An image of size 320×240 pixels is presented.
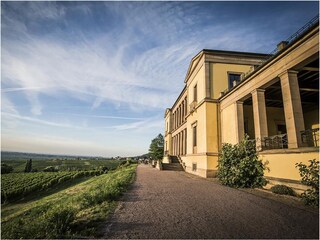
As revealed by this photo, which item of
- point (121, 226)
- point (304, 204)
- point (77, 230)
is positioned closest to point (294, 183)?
point (304, 204)

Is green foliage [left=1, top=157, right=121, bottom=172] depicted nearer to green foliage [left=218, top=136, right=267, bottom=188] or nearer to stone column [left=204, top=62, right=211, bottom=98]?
stone column [left=204, top=62, right=211, bottom=98]

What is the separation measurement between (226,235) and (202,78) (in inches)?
607

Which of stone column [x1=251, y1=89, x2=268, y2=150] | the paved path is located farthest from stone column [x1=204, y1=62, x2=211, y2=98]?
the paved path

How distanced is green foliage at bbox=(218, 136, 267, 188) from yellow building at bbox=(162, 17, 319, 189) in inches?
22.9

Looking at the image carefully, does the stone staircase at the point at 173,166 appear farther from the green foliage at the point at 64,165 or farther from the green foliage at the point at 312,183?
the green foliage at the point at 64,165

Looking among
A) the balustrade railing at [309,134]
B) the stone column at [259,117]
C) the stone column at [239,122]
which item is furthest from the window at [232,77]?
the balustrade railing at [309,134]

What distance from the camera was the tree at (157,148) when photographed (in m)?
46.5

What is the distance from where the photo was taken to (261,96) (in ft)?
37.9

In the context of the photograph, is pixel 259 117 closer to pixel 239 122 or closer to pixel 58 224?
pixel 239 122

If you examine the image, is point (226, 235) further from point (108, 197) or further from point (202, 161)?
point (202, 161)

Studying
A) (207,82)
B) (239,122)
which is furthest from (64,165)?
(239,122)

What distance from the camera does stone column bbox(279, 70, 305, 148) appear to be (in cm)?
820

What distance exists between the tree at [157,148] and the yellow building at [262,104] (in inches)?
1028

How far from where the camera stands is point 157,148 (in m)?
47.8
